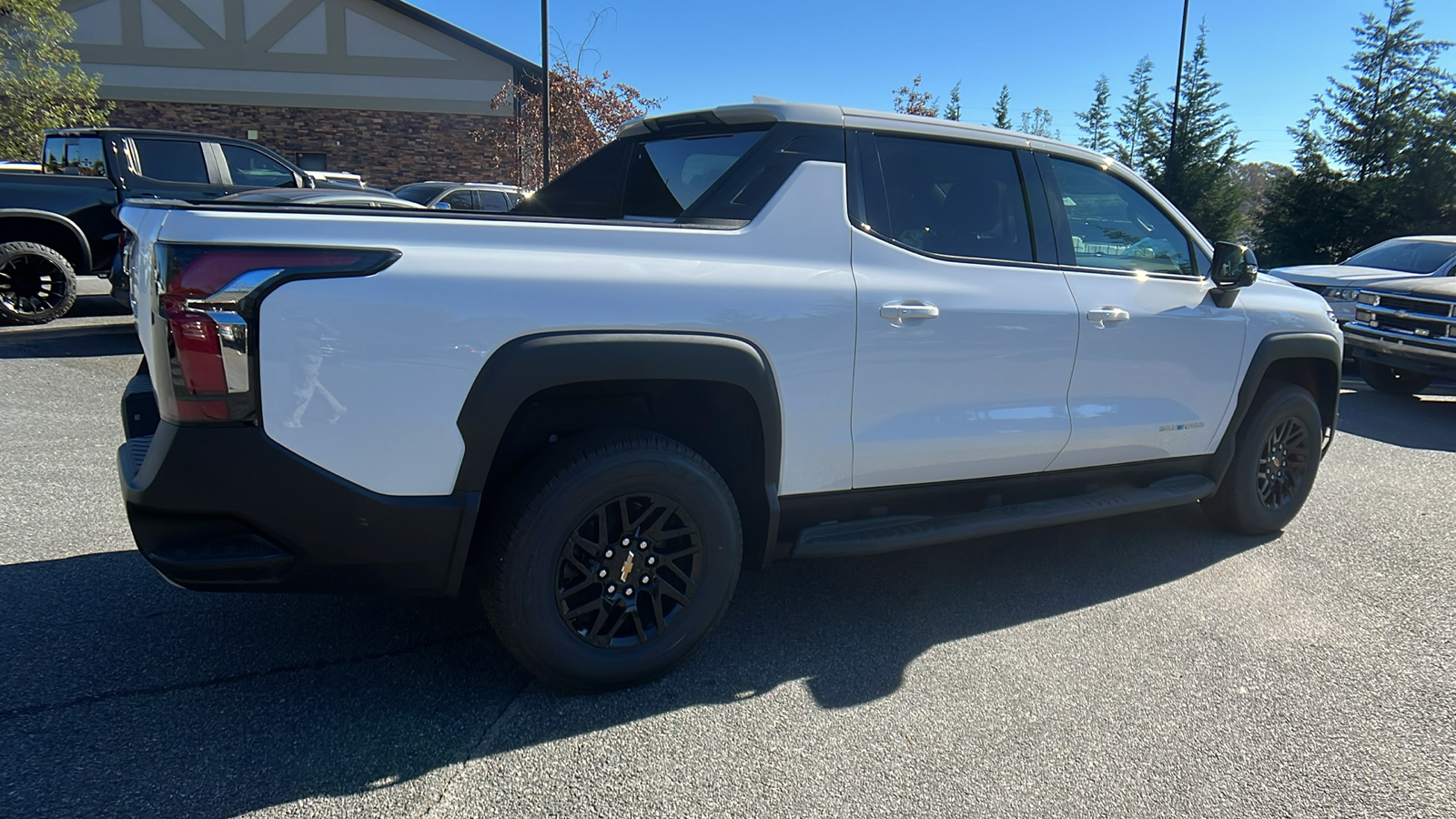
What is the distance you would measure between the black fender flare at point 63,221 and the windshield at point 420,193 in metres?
6.15

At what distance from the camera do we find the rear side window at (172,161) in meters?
9.77

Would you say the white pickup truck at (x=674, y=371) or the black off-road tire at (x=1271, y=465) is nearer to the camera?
the white pickup truck at (x=674, y=371)

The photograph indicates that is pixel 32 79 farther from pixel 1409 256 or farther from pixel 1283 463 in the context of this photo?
pixel 1409 256

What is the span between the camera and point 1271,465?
4914 mm

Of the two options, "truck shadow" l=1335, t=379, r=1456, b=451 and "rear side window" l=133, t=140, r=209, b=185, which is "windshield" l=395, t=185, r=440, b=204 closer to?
"rear side window" l=133, t=140, r=209, b=185

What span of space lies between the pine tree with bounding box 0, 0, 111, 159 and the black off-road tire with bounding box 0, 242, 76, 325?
12.8 metres

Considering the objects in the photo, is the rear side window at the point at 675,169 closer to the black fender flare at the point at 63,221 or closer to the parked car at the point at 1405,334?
the black fender flare at the point at 63,221

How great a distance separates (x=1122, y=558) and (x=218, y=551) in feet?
12.6

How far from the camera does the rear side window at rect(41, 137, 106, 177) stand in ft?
31.4

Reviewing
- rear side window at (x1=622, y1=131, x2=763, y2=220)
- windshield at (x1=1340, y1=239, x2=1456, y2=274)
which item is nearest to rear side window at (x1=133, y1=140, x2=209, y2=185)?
rear side window at (x1=622, y1=131, x2=763, y2=220)

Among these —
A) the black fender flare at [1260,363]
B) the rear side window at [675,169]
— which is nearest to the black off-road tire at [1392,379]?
the black fender flare at [1260,363]

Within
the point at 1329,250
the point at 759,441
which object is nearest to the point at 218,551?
the point at 759,441

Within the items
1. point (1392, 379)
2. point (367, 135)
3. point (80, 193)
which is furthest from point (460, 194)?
point (1392, 379)

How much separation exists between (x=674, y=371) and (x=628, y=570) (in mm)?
645
